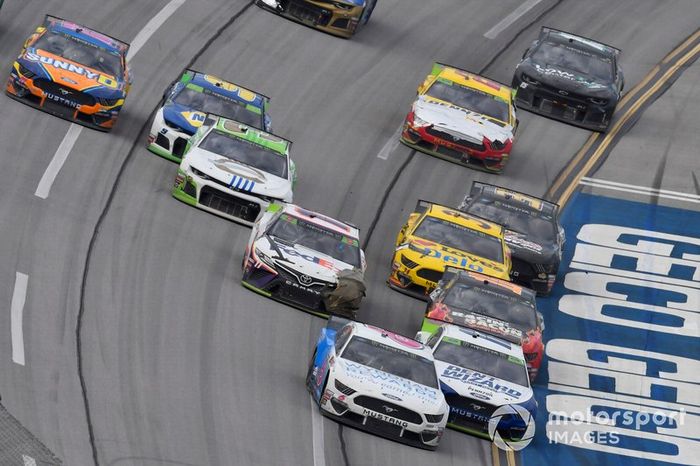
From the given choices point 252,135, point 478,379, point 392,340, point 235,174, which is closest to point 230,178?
point 235,174

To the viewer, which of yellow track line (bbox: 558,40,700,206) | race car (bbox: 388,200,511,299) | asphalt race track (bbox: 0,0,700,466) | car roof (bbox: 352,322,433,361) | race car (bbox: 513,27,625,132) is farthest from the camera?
race car (bbox: 513,27,625,132)

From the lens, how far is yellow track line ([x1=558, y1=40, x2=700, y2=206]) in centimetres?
3666

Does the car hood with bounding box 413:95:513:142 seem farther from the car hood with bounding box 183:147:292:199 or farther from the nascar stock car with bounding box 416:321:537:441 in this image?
the nascar stock car with bounding box 416:321:537:441

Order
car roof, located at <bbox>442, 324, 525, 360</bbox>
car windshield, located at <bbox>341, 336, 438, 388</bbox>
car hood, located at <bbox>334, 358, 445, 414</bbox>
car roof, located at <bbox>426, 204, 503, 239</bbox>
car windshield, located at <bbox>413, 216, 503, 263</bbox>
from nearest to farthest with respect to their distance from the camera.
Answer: car hood, located at <bbox>334, 358, 445, 414</bbox>, car windshield, located at <bbox>341, 336, 438, 388</bbox>, car roof, located at <bbox>442, 324, 525, 360</bbox>, car windshield, located at <bbox>413, 216, 503, 263</bbox>, car roof, located at <bbox>426, 204, 503, 239</bbox>

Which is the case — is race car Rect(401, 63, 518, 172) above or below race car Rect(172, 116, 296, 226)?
below

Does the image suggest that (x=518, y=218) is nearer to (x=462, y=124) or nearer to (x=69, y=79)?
(x=462, y=124)

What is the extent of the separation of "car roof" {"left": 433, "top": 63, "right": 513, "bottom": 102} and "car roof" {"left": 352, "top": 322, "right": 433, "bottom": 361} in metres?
12.3

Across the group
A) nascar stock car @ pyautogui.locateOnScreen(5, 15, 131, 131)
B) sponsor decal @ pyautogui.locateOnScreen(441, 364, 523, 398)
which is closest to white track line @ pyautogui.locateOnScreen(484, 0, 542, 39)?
nascar stock car @ pyautogui.locateOnScreen(5, 15, 131, 131)

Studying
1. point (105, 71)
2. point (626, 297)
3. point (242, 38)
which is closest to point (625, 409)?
point (626, 297)

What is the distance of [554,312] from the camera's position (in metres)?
31.0

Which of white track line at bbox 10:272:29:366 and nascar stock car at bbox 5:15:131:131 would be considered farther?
nascar stock car at bbox 5:15:131:131

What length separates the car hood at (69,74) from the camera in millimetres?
31500

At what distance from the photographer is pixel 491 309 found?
93.5ft

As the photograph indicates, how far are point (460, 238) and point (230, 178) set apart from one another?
4391mm
